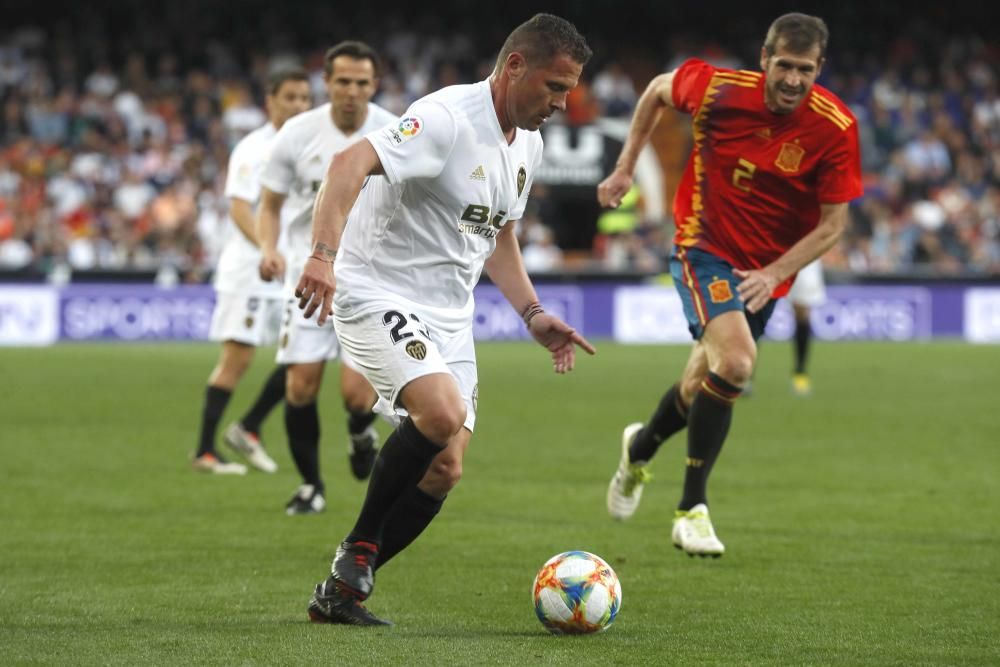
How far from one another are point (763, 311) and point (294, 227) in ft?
8.71

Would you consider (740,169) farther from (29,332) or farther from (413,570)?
(29,332)

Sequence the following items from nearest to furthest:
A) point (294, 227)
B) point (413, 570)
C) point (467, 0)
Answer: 1. point (413, 570)
2. point (294, 227)
3. point (467, 0)

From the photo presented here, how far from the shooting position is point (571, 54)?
5613 mm

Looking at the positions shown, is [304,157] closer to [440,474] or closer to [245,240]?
[245,240]

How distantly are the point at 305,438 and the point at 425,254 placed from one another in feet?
9.99

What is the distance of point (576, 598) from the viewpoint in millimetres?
5527

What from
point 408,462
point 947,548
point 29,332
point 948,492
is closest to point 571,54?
point 408,462

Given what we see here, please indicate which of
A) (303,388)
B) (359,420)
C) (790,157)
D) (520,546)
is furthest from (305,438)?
(790,157)

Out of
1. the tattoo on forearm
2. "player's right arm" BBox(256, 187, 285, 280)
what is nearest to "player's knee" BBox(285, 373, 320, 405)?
"player's right arm" BBox(256, 187, 285, 280)

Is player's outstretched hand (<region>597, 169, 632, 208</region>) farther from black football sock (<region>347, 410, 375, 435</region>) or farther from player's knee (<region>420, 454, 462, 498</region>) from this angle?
black football sock (<region>347, 410, 375, 435</region>)

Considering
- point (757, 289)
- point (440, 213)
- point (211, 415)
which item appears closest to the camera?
point (440, 213)

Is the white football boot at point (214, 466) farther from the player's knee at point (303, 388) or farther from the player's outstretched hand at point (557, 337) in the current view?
the player's outstretched hand at point (557, 337)

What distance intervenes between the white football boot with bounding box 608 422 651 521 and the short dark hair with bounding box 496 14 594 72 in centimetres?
294

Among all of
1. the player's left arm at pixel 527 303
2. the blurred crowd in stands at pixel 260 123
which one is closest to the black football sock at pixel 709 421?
the player's left arm at pixel 527 303
